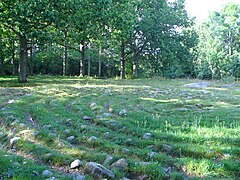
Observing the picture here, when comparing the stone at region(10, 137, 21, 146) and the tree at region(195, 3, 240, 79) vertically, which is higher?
the tree at region(195, 3, 240, 79)

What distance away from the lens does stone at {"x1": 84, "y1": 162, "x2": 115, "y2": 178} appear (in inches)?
162

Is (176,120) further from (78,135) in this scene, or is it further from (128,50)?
(128,50)

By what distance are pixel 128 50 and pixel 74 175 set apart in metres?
34.6

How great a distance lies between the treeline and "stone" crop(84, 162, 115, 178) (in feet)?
49.5

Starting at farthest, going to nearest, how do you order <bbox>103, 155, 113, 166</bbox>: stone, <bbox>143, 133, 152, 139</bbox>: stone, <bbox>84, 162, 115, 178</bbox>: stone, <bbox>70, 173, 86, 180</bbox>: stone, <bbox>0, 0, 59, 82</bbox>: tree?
<bbox>0, 0, 59, 82</bbox>: tree < <bbox>143, 133, 152, 139</bbox>: stone < <bbox>103, 155, 113, 166</bbox>: stone < <bbox>84, 162, 115, 178</bbox>: stone < <bbox>70, 173, 86, 180</bbox>: stone

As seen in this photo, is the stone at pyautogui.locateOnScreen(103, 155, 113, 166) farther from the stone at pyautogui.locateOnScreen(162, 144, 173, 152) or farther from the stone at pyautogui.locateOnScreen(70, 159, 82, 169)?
the stone at pyautogui.locateOnScreen(162, 144, 173, 152)

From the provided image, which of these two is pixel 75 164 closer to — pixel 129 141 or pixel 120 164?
pixel 120 164

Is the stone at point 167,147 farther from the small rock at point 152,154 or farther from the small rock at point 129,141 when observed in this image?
the small rock at point 129,141

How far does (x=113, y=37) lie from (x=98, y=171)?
1009 inches

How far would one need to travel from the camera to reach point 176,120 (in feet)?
25.3

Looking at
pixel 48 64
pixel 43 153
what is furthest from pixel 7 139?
pixel 48 64

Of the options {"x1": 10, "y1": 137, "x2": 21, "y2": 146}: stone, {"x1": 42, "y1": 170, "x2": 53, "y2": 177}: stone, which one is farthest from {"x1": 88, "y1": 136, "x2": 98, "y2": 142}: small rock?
{"x1": 42, "y1": 170, "x2": 53, "y2": 177}: stone

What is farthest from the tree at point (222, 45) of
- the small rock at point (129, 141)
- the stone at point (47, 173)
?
the stone at point (47, 173)

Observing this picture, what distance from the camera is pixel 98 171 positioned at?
4.15 meters
